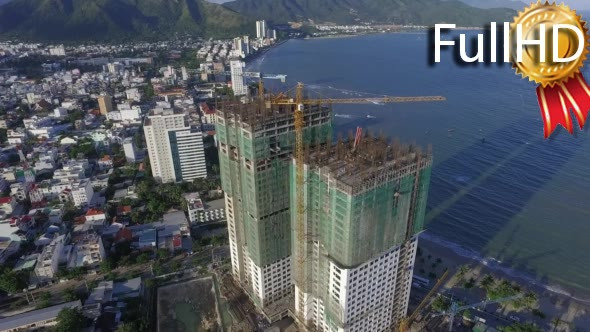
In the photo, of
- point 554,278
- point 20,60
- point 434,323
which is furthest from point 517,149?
point 20,60

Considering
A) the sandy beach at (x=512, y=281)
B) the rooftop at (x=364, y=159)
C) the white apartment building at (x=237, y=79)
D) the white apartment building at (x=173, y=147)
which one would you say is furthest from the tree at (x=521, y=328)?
the white apartment building at (x=237, y=79)

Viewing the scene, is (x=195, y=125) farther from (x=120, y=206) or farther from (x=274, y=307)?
(x=274, y=307)

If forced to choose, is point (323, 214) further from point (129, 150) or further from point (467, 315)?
Answer: point (129, 150)

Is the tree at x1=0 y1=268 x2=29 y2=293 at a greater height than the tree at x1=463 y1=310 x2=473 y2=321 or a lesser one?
greater

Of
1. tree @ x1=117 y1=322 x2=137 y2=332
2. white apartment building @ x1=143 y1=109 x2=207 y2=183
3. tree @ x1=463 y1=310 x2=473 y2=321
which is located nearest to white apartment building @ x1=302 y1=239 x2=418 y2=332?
tree @ x1=463 y1=310 x2=473 y2=321

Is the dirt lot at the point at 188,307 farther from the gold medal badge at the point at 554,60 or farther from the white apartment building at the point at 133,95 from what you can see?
the white apartment building at the point at 133,95

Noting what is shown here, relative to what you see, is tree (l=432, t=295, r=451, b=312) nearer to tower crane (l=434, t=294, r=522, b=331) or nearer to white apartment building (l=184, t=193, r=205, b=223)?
tower crane (l=434, t=294, r=522, b=331)
